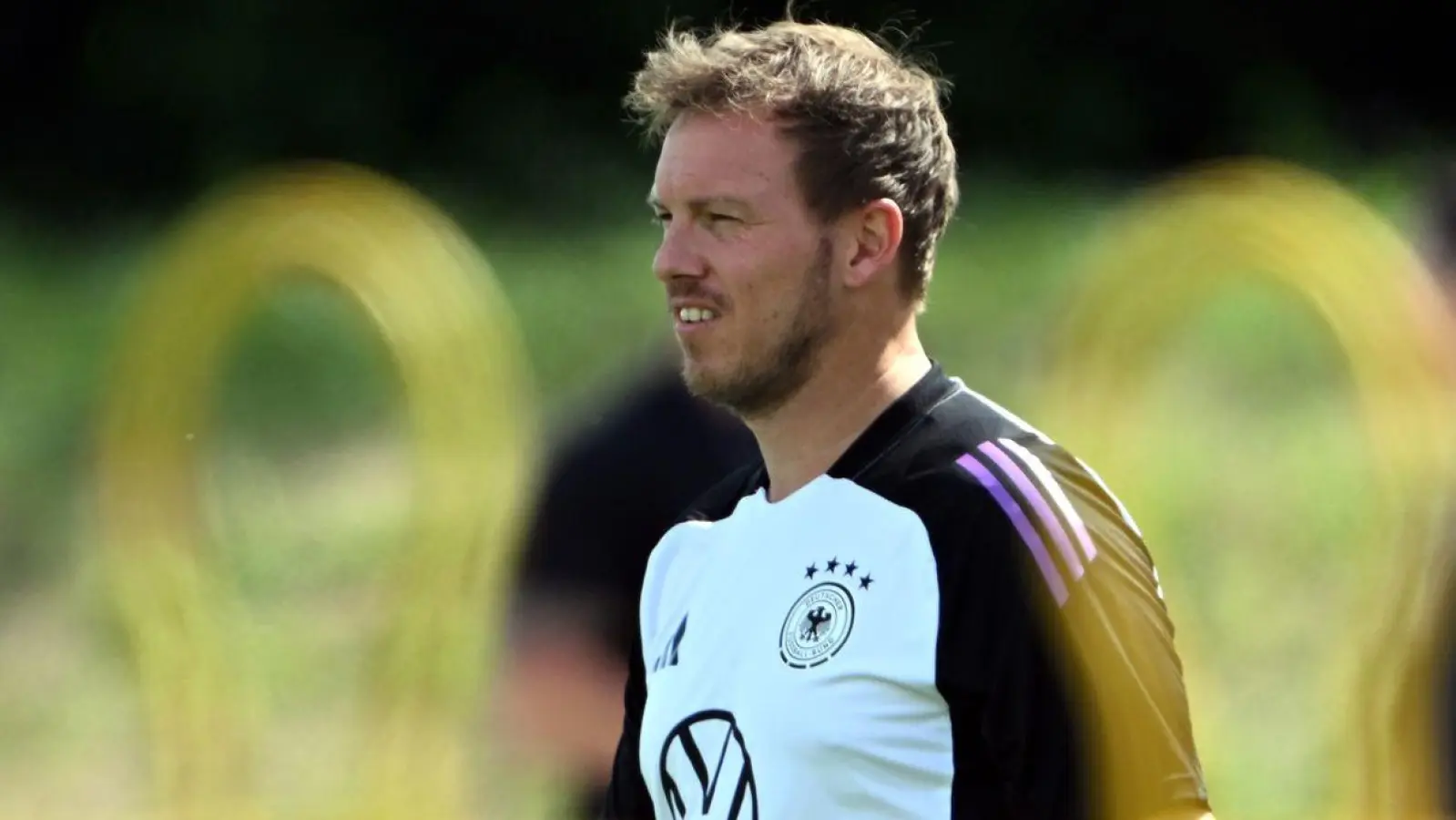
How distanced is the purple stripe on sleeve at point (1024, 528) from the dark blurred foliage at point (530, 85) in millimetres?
8636

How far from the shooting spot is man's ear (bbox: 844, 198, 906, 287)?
7.38 feet

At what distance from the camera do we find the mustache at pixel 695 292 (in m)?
2.21

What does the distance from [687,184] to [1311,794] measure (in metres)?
3.54

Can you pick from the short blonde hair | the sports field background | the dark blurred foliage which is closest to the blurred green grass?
the sports field background

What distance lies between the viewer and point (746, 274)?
7.20ft

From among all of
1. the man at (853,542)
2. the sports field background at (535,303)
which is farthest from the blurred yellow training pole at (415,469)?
the man at (853,542)

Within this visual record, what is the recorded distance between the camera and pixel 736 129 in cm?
225

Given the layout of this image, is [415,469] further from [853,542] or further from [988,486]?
[988,486]

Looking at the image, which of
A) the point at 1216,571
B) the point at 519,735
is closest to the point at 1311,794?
the point at 1216,571

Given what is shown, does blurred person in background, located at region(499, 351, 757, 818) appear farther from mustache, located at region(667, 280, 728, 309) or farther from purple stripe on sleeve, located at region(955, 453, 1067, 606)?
purple stripe on sleeve, located at region(955, 453, 1067, 606)

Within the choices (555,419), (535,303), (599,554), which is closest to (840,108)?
(599,554)

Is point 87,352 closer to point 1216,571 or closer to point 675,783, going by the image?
point 1216,571

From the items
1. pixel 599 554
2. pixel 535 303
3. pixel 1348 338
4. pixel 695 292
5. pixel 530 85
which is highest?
pixel 530 85

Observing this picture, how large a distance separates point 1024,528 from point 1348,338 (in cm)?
139
